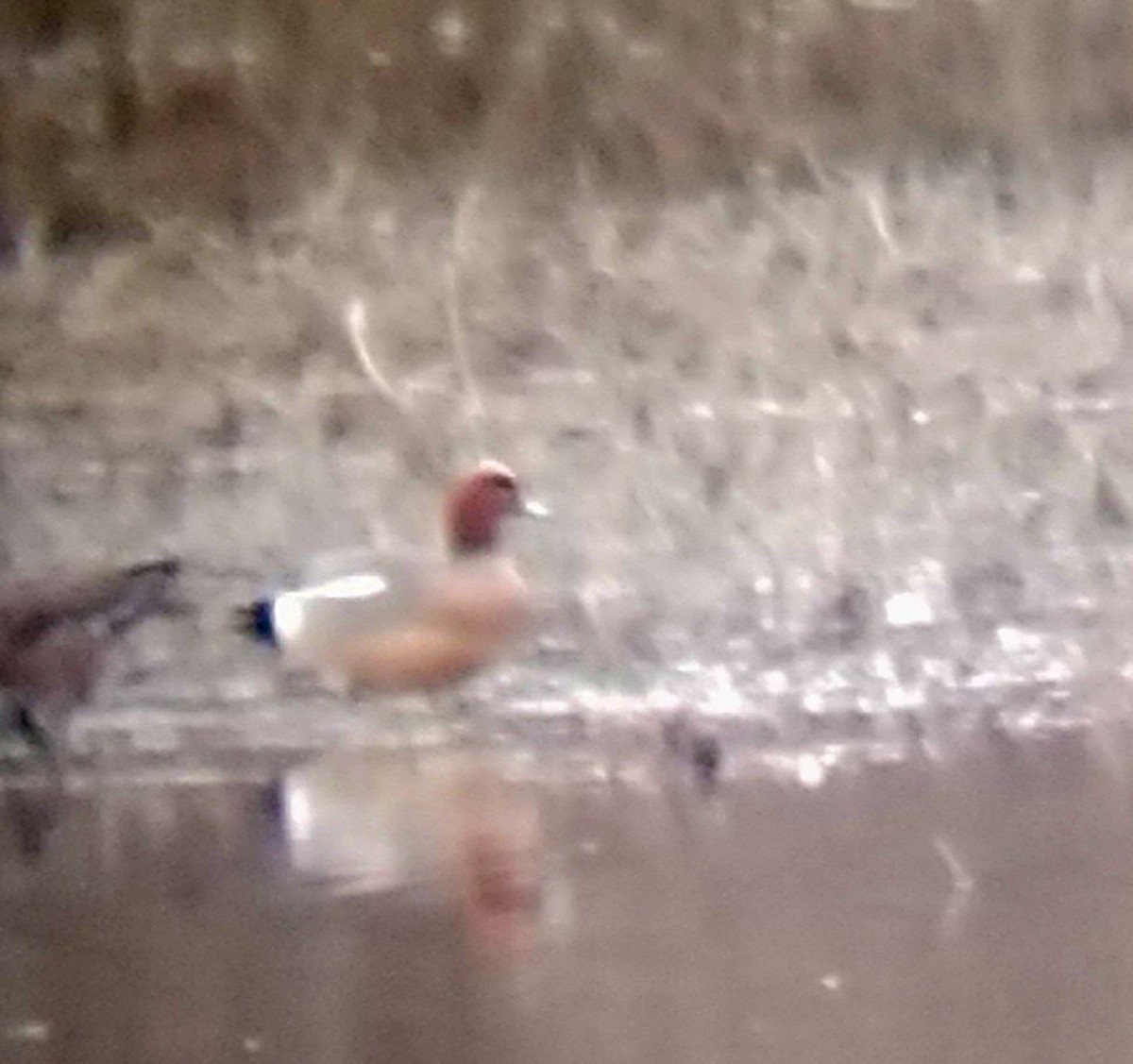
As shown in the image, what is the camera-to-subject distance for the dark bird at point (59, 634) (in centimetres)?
100

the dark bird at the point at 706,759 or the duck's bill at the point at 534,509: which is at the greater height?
the duck's bill at the point at 534,509

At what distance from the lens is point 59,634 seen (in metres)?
1.02

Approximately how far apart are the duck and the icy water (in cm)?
15

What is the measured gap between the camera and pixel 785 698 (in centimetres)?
118

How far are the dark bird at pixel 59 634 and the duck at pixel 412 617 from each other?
0.08 m

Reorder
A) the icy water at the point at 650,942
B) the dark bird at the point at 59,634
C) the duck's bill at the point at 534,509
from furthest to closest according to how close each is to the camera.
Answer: the duck's bill at the point at 534,509 < the dark bird at the point at 59,634 < the icy water at the point at 650,942

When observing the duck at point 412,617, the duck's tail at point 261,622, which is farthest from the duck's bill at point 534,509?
the duck's tail at point 261,622

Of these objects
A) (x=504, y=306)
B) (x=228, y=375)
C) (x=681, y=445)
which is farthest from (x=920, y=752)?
(x=228, y=375)

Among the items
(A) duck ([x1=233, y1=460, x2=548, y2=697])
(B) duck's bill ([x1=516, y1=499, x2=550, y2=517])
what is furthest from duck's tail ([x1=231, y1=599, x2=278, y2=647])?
(B) duck's bill ([x1=516, y1=499, x2=550, y2=517])

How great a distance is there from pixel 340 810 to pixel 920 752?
320mm

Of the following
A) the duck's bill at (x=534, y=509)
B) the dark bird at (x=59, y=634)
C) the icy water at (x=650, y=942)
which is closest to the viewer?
the icy water at (x=650, y=942)

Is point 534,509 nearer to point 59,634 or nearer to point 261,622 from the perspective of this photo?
point 261,622

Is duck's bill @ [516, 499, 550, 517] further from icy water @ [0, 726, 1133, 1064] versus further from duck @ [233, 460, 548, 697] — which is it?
icy water @ [0, 726, 1133, 1064]

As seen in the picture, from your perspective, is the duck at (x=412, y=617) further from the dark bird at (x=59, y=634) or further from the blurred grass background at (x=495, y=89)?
the blurred grass background at (x=495, y=89)
